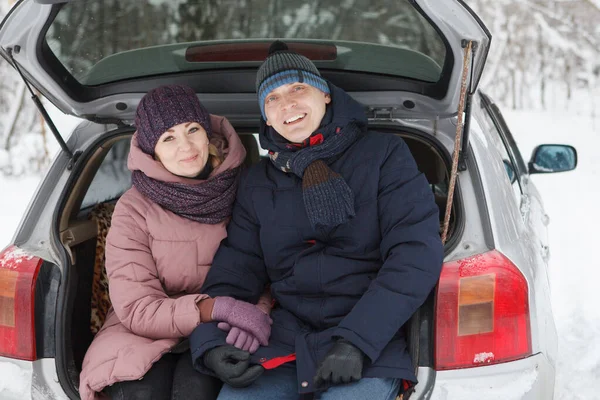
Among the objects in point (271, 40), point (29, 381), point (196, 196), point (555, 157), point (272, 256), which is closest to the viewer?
point (29, 381)

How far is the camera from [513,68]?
16938 millimetres

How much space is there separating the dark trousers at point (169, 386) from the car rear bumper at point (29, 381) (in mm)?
175

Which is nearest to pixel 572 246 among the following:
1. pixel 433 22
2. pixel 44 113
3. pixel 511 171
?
pixel 511 171

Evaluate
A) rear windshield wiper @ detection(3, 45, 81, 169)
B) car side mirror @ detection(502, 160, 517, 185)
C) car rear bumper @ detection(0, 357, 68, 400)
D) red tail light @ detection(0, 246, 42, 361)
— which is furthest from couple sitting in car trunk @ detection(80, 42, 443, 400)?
car side mirror @ detection(502, 160, 517, 185)

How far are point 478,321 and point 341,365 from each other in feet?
1.43

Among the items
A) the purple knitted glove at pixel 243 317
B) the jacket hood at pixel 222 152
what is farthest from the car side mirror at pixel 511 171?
the purple knitted glove at pixel 243 317

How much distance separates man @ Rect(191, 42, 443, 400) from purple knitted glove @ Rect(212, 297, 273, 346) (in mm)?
40

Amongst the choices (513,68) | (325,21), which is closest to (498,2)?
(513,68)

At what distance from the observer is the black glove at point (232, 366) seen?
1.92 meters

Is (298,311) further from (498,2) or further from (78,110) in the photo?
(498,2)

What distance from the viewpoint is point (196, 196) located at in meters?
2.30

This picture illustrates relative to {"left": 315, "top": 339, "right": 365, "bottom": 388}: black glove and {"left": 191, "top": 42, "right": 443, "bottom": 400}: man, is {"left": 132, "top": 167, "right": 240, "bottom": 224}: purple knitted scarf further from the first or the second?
{"left": 315, "top": 339, "right": 365, "bottom": 388}: black glove

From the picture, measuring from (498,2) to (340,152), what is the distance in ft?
52.4

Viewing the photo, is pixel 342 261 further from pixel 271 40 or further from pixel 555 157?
pixel 555 157
